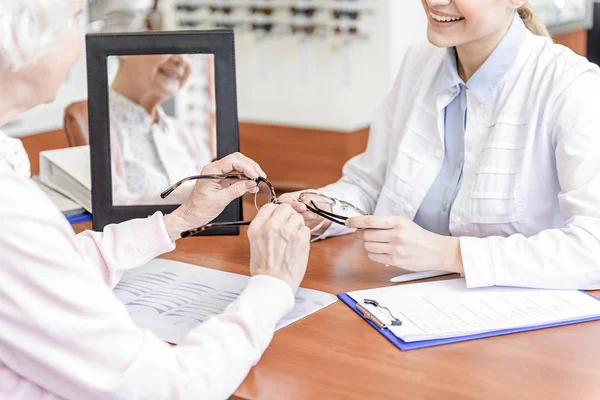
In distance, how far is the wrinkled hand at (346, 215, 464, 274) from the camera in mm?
1549

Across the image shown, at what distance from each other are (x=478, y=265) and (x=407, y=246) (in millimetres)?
137

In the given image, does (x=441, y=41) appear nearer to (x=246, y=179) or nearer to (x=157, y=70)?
(x=246, y=179)

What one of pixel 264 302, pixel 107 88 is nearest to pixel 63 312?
pixel 264 302

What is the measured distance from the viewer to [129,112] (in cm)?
199

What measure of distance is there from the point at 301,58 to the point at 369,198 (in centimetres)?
250

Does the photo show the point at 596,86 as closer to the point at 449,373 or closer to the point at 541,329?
the point at 541,329

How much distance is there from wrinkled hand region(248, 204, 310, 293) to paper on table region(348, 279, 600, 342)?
20cm

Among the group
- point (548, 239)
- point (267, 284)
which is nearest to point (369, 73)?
point (548, 239)

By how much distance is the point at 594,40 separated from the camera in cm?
533

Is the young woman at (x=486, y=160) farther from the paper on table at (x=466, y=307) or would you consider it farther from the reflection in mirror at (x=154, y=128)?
the reflection in mirror at (x=154, y=128)

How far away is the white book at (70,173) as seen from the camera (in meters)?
2.08

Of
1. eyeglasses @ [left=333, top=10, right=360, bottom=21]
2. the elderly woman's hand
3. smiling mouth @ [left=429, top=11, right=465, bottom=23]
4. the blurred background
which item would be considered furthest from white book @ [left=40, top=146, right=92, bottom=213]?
eyeglasses @ [left=333, top=10, right=360, bottom=21]

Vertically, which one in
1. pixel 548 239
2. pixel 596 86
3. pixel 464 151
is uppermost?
pixel 596 86

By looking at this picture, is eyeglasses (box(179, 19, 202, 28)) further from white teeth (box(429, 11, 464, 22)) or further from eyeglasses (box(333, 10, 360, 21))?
white teeth (box(429, 11, 464, 22))
